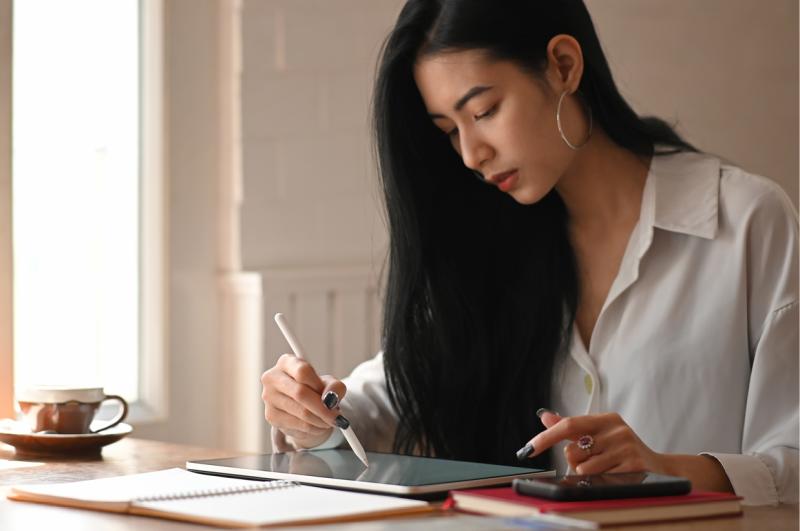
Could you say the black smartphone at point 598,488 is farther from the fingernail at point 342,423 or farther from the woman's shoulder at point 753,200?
the woman's shoulder at point 753,200

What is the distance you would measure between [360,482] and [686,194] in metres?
0.71

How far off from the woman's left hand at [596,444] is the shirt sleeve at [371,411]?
53 cm

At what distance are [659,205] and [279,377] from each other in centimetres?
58

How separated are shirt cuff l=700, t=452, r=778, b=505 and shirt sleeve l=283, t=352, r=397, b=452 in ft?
1.80

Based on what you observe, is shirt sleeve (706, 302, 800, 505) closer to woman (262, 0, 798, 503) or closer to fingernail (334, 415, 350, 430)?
woman (262, 0, 798, 503)

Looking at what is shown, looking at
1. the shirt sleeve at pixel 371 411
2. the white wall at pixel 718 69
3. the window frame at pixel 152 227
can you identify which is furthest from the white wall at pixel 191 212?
the white wall at pixel 718 69

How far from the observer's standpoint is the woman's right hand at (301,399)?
1510 millimetres

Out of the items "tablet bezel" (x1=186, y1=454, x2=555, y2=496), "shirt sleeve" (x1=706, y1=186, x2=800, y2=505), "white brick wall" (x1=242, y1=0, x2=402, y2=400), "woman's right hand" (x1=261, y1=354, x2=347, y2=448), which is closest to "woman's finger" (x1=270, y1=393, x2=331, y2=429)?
"woman's right hand" (x1=261, y1=354, x2=347, y2=448)

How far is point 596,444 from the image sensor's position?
50.3 inches

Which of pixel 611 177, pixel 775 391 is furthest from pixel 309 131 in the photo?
pixel 775 391

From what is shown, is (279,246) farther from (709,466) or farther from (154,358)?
(709,466)

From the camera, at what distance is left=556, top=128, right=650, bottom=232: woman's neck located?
5.91 ft

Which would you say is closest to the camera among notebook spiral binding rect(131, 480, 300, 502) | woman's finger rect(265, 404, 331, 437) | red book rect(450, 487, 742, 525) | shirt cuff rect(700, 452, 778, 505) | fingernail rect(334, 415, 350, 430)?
red book rect(450, 487, 742, 525)

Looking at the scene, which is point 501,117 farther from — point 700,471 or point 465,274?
point 700,471
